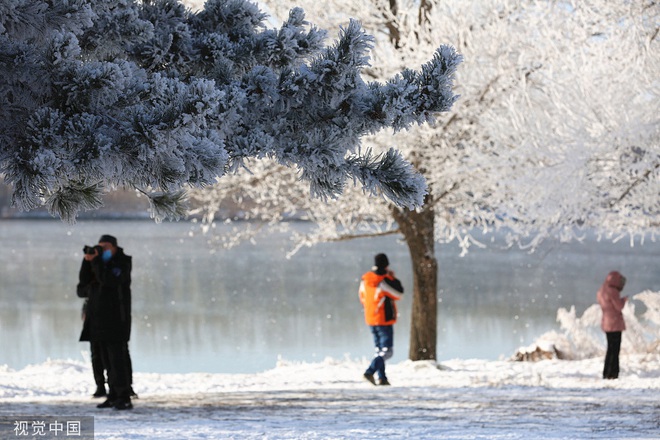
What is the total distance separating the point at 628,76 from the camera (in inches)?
408

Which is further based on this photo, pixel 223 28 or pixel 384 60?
pixel 384 60

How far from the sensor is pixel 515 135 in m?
11.6

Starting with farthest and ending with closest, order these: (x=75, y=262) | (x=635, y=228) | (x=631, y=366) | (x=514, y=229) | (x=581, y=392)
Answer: (x=75, y=262) → (x=514, y=229) → (x=635, y=228) → (x=631, y=366) → (x=581, y=392)

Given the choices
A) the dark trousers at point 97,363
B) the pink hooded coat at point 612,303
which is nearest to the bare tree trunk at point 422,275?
the pink hooded coat at point 612,303

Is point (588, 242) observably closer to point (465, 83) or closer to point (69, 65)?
point (465, 83)

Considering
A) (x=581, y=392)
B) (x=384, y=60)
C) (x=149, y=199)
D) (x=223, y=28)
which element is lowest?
(x=581, y=392)

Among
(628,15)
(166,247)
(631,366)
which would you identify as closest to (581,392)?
(631,366)

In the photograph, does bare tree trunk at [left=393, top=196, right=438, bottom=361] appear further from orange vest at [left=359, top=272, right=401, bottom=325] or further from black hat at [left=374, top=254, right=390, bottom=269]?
orange vest at [left=359, top=272, right=401, bottom=325]

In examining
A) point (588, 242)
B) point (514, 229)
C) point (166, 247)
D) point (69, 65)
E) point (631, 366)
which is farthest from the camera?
point (588, 242)

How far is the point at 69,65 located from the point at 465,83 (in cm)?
989

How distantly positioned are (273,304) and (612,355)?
1983 cm

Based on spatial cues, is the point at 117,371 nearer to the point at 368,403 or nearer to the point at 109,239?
the point at 109,239

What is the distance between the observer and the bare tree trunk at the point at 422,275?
1441cm

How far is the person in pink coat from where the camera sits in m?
10.8
